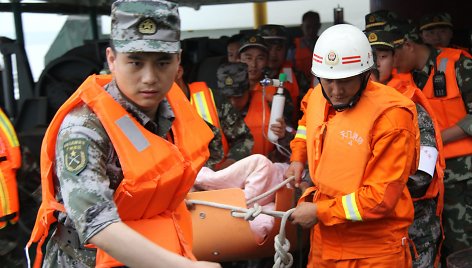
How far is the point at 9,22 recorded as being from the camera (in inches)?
269

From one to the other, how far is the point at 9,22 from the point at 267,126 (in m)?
3.48

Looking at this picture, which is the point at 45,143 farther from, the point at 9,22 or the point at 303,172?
the point at 9,22

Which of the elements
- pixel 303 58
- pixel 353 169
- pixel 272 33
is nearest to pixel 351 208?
pixel 353 169

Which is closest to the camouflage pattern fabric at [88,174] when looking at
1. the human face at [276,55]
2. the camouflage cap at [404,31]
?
the camouflage cap at [404,31]

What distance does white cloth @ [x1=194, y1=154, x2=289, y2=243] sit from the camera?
147 inches

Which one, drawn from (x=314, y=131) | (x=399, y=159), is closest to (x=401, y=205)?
(x=399, y=159)

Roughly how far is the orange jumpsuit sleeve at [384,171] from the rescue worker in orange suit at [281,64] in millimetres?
2791

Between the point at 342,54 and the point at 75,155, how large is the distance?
5.02 ft

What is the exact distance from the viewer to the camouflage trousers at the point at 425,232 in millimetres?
3787

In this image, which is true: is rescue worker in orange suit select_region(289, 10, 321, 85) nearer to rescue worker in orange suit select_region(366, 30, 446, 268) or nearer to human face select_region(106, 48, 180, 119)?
rescue worker in orange suit select_region(366, 30, 446, 268)

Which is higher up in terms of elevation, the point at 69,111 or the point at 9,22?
the point at 9,22

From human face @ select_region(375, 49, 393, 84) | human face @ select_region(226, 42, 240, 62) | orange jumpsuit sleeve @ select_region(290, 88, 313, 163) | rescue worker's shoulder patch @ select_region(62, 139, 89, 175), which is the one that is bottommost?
orange jumpsuit sleeve @ select_region(290, 88, 313, 163)

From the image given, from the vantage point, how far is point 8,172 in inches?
129

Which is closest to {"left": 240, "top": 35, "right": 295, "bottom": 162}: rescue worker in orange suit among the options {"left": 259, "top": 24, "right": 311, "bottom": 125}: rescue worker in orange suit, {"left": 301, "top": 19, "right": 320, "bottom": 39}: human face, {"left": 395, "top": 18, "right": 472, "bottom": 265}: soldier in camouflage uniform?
{"left": 259, "top": 24, "right": 311, "bottom": 125}: rescue worker in orange suit
